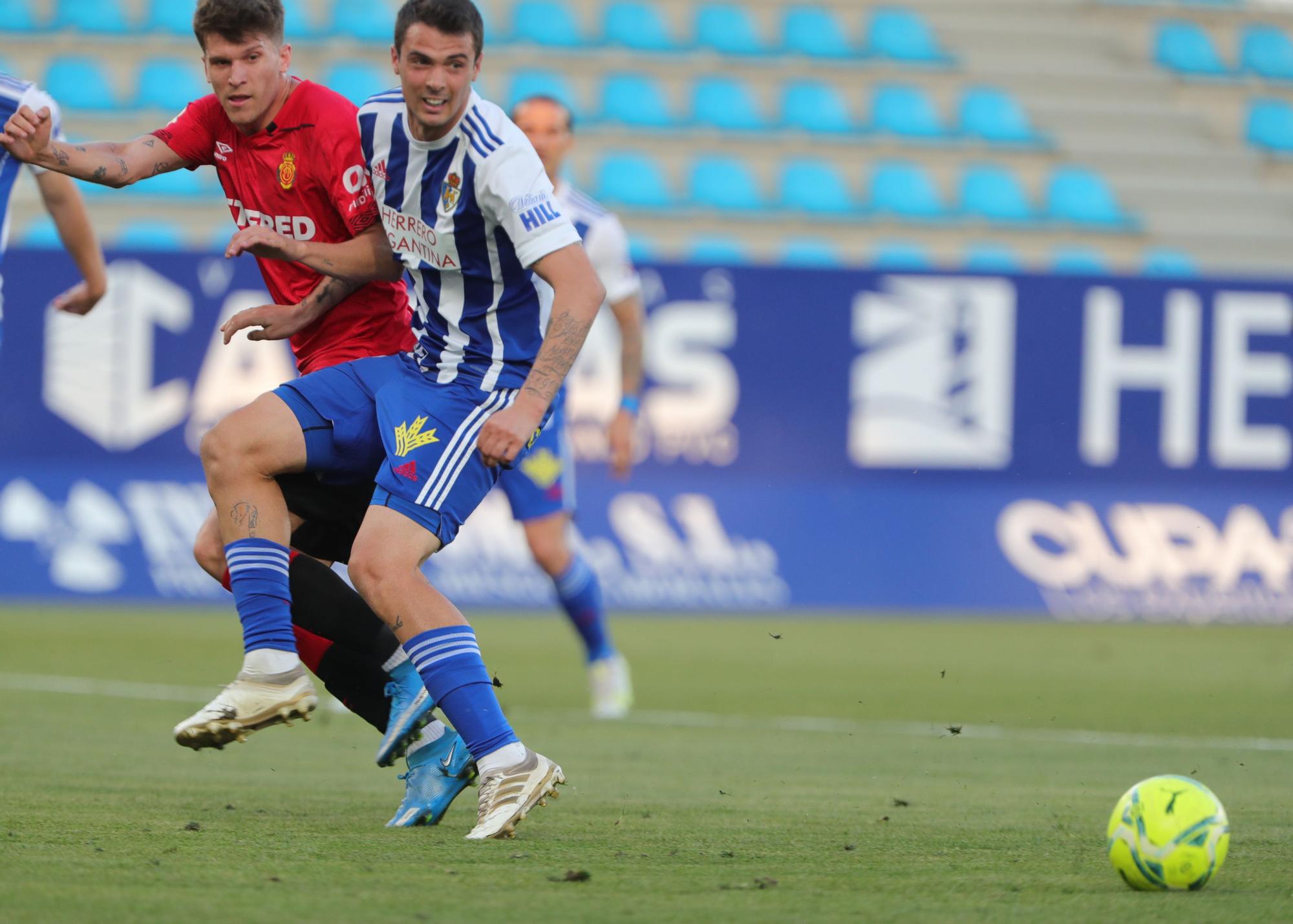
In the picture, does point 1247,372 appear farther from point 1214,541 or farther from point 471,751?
point 471,751

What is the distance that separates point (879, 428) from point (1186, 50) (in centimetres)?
1066

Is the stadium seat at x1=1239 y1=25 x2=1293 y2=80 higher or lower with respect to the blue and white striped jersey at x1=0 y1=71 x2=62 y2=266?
lower

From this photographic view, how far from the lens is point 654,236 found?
17562 millimetres

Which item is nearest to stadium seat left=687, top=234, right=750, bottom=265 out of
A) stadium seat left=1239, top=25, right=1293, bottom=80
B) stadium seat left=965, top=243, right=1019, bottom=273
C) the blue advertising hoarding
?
stadium seat left=965, top=243, right=1019, bottom=273

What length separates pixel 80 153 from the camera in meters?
4.54

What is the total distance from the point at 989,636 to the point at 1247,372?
10.9ft

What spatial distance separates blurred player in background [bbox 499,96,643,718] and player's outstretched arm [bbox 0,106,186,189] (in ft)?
10.2

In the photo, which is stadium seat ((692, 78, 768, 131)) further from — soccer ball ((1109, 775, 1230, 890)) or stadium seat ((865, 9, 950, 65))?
soccer ball ((1109, 775, 1230, 890))

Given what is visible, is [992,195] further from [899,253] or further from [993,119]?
[899,253]

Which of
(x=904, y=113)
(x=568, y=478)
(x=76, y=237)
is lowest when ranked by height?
(x=568, y=478)

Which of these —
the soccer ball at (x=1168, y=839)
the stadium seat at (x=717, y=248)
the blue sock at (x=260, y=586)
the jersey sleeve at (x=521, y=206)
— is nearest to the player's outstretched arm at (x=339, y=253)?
the jersey sleeve at (x=521, y=206)

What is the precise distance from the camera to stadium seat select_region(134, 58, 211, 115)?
17.8m

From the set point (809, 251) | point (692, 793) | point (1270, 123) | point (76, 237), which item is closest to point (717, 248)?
point (809, 251)

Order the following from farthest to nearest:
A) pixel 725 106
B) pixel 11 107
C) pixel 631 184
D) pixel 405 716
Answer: pixel 725 106 → pixel 631 184 → pixel 11 107 → pixel 405 716
